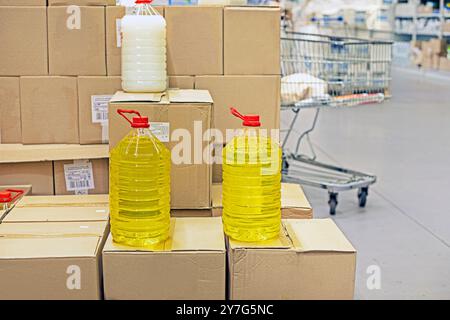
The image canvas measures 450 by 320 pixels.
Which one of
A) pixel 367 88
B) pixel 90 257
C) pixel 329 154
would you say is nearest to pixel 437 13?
pixel 329 154

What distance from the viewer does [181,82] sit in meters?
2.60

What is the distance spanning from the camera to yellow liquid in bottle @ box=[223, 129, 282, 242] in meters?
2.08

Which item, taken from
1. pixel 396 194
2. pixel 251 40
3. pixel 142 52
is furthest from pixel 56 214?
pixel 396 194

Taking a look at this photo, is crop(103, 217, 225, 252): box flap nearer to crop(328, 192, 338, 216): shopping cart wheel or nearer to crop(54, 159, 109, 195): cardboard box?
crop(54, 159, 109, 195): cardboard box

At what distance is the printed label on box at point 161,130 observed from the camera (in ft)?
7.25

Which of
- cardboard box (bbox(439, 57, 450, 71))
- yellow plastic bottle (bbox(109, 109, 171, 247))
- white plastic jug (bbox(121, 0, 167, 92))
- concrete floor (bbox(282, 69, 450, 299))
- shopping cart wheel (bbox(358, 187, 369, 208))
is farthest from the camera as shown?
cardboard box (bbox(439, 57, 450, 71))

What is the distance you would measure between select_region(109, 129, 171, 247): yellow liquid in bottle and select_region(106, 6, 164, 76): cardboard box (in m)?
0.57

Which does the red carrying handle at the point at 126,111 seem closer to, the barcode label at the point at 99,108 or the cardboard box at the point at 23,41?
the barcode label at the point at 99,108

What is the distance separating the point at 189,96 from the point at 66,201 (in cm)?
57

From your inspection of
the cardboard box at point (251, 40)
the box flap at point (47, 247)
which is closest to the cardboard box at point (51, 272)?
the box flap at point (47, 247)

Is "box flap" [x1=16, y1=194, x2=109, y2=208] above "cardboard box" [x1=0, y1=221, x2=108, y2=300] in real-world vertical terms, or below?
above

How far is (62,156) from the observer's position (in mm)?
2537

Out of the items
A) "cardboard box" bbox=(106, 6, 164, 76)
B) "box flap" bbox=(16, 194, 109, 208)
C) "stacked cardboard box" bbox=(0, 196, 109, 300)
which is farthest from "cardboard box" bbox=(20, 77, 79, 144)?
"stacked cardboard box" bbox=(0, 196, 109, 300)

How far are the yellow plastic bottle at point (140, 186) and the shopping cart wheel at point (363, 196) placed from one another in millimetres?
2116
